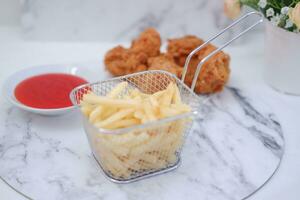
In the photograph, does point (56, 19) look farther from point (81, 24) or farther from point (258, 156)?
point (258, 156)

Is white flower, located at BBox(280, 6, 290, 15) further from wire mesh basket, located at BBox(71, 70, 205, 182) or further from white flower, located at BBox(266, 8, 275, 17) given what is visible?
wire mesh basket, located at BBox(71, 70, 205, 182)

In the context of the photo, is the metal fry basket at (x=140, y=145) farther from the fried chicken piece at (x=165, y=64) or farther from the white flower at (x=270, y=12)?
the white flower at (x=270, y=12)

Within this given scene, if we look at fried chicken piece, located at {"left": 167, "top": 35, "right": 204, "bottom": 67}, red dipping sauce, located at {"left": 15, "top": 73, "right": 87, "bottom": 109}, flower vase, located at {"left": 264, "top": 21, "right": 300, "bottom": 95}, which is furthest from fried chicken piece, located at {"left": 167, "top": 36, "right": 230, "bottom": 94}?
red dipping sauce, located at {"left": 15, "top": 73, "right": 87, "bottom": 109}

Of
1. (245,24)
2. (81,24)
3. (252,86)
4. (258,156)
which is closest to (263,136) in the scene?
(258,156)

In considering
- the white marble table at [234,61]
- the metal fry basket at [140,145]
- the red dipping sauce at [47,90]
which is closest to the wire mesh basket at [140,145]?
the metal fry basket at [140,145]

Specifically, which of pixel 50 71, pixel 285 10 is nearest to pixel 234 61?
pixel 285 10

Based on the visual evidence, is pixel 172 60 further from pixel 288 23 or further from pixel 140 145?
pixel 140 145

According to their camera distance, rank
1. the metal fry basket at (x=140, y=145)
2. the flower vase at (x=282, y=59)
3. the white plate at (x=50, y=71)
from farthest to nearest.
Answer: the flower vase at (x=282, y=59)
the white plate at (x=50, y=71)
the metal fry basket at (x=140, y=145)
